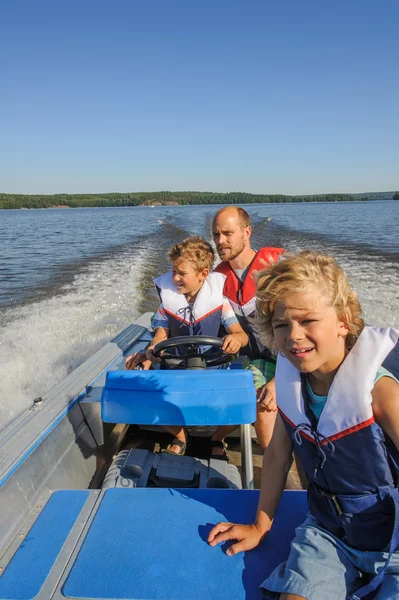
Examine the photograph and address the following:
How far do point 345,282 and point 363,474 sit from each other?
54 cm

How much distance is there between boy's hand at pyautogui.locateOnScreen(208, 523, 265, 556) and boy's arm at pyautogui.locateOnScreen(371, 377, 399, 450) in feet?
1.91

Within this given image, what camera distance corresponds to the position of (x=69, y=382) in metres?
2.58

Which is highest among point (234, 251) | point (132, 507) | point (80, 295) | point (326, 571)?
point (234, 251)

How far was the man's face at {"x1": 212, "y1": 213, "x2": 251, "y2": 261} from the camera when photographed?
2.88 m

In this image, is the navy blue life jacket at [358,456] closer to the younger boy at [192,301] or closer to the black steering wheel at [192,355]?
the black steering wheel at [192,355]

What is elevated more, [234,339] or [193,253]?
[193,253]

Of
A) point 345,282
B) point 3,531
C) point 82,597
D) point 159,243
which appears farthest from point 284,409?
point 159,243

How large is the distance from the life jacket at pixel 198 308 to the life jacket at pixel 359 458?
1.48 meters

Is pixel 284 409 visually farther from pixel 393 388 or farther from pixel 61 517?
pixel 61 517

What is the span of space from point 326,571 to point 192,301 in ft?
5.90

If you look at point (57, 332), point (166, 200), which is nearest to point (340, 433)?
point (57, 332)

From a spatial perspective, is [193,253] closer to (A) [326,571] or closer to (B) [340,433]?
(B) [340,433]

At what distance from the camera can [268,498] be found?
1417 millimetres

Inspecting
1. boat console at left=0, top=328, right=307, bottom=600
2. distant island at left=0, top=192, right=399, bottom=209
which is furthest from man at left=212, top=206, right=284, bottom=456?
distant island at left=0, top=192, right=399, bottom=209
